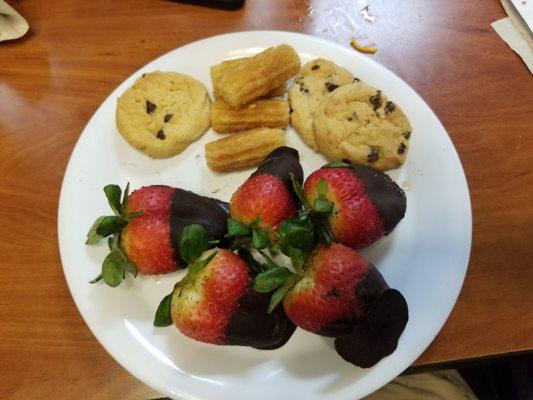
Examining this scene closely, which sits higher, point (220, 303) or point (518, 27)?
point (518, 27)

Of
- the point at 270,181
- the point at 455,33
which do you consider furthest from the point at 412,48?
the point at 270,181

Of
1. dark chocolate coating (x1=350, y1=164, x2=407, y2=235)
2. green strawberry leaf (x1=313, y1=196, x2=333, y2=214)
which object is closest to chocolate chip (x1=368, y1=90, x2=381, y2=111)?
dark chocolate coating (x1=350, y1=164, x2=407, y2=235)

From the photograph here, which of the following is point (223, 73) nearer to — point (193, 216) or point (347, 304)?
point (193, 216)

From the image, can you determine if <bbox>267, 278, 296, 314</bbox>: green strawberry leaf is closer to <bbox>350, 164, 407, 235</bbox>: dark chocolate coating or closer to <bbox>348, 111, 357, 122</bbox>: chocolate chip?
<bbox>350, 164, 407, 235</bbox>: dark chocolate coating

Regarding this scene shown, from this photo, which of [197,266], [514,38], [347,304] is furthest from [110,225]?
[514,38]

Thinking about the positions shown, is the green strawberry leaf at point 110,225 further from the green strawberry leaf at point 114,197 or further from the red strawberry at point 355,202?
the red strawberry at point 355,202

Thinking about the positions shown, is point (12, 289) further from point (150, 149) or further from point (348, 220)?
point (348, 220)
